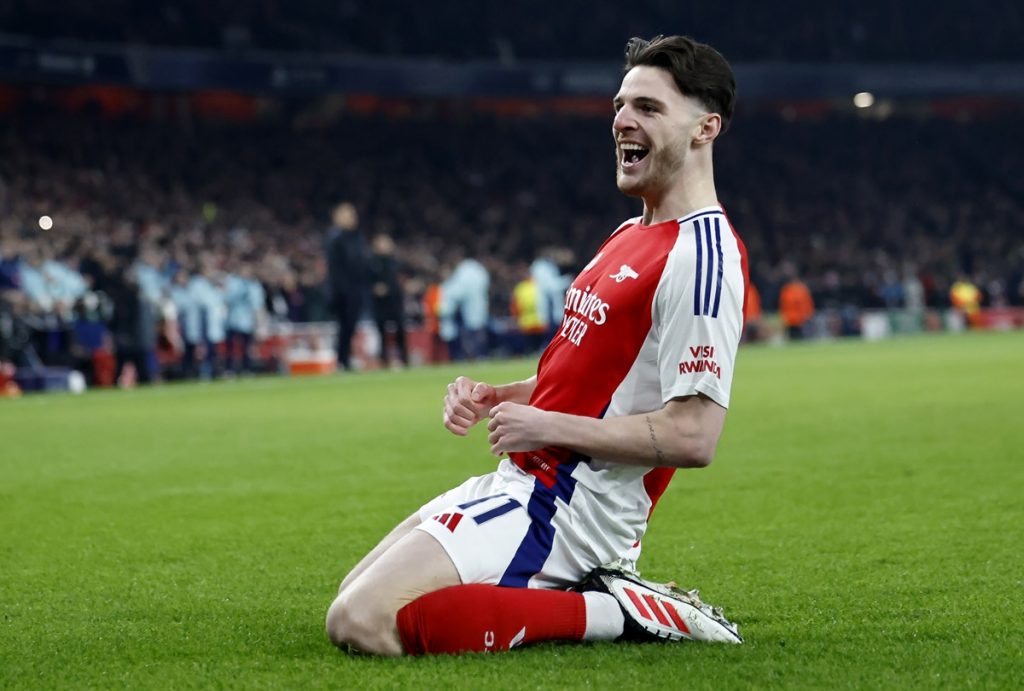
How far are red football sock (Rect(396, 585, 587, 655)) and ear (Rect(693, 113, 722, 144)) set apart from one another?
4.39 feet

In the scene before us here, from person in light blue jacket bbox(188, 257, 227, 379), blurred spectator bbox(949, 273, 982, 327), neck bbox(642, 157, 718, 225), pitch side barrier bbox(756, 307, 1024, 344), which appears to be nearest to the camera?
neck bbox(642, 157, 718, 225)

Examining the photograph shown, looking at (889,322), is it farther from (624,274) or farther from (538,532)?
(538,532)

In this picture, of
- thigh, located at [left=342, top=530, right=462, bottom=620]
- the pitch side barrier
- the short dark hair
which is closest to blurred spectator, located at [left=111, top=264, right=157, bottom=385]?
thigh, located at [left=342, top=530, right=462, bottom=620]

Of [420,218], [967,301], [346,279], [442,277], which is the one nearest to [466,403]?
[346,279]

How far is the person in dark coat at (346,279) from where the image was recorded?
21.0m

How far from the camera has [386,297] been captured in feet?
73.7

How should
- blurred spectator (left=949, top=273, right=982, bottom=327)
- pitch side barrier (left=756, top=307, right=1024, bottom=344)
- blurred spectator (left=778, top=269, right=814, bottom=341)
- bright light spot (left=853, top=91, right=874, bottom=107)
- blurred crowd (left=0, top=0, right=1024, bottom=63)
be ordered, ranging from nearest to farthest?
blurred spectator (left=778, top=269, right=814, bottom=341)
pitch side barrier (left=756, top=307, right=1024, bottom=344)
blurred crowd (left=0, top=0, right=1024, bottom=63)
blurred spectator (left=949, top=273, right=982, bottom=327)
bright light spot (left=853, top=91, right=874, bottom=107)

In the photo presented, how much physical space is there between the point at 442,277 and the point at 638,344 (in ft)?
93.5

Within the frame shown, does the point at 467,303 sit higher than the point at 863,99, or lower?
lower

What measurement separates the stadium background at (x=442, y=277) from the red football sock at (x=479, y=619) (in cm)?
11

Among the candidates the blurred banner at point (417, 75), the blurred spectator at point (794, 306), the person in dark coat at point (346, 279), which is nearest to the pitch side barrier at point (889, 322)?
the blurred spectator at point (794, 306)

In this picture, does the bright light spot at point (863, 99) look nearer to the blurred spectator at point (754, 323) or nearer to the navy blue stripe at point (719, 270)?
the blurred spectator at point (754, 323)

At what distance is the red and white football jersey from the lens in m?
3.68

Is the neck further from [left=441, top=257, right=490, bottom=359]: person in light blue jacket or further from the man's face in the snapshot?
[left=441, top=257, right=490, bottom=359]: person in light blue jacket
